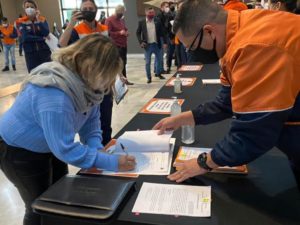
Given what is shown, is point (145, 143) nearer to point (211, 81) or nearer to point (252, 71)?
point (252, 71)

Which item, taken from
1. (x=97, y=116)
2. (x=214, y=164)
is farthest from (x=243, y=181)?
(x=97, y=116)

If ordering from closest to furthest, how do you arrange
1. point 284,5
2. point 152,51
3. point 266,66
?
point 266,66
point 284,5
point 152,51

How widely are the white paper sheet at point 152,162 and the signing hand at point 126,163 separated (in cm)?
2

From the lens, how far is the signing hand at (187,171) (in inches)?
41.8

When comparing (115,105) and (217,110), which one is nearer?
(217,110)

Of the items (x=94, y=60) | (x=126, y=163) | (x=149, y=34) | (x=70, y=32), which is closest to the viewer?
(x=94, y=60)

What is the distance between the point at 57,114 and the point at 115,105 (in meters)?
→ 3.25

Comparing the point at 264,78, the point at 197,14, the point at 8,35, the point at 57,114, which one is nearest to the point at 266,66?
the point at 264,78

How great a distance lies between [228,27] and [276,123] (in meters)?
0.32

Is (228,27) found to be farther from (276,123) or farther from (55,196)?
(55,196)

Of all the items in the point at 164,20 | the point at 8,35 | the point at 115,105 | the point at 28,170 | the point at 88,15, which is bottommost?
the point at 115,105

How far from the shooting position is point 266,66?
813 millimetres

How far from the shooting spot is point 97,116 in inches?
56.2

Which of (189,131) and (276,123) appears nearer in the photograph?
(276,123)
